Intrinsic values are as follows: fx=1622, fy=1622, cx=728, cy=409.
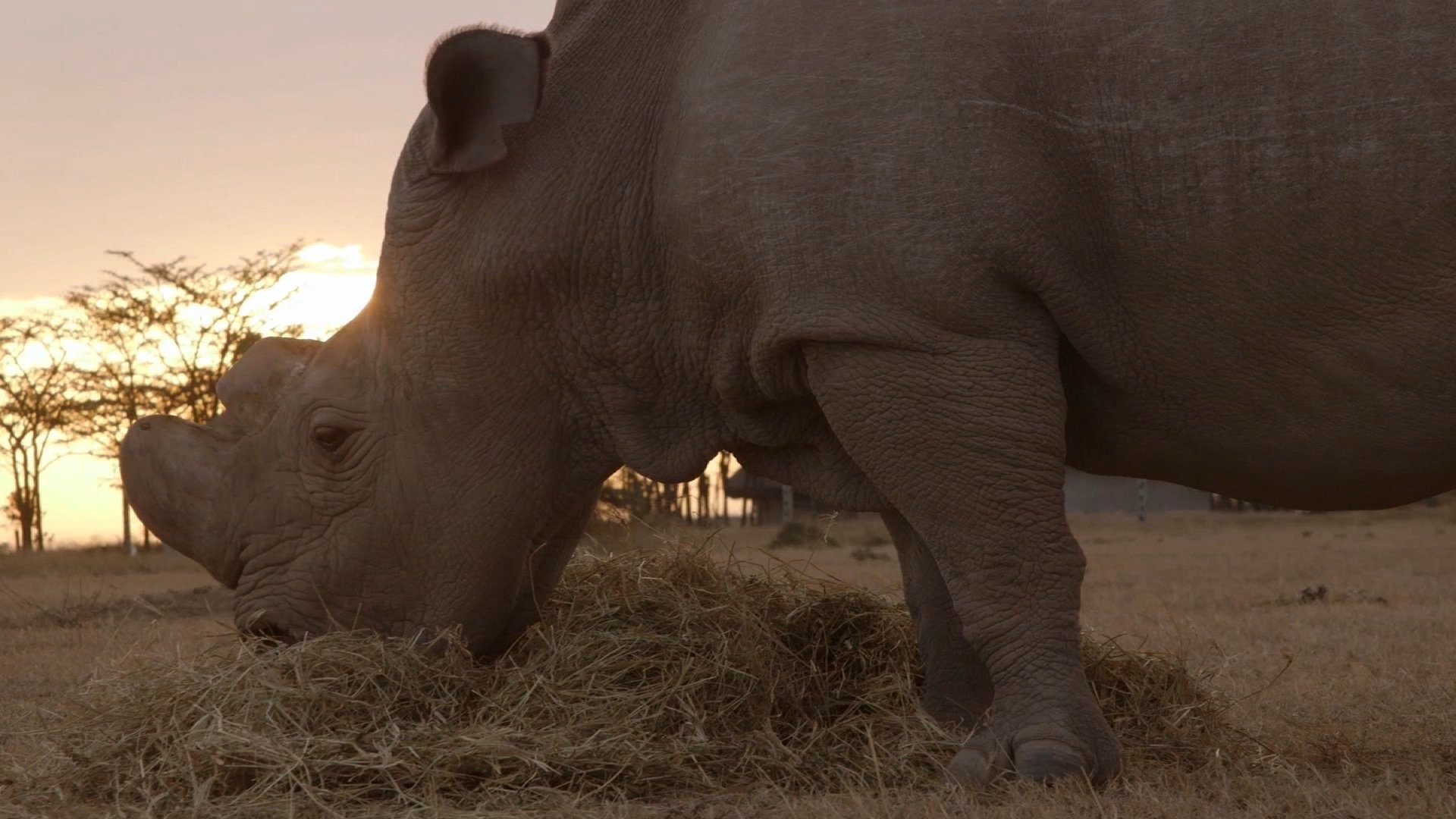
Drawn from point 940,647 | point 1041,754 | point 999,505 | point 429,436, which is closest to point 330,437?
point 429,436

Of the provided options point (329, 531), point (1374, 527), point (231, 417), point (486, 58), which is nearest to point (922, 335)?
point (486, 58)

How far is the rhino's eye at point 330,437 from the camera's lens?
454 centimetres

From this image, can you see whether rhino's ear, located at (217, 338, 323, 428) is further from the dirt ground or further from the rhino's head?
the dirt ground

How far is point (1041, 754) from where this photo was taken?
360cm

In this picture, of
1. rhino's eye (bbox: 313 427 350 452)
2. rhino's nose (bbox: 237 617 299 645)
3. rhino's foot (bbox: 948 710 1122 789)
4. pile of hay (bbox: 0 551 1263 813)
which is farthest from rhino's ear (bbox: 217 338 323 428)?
rhino's foot (bbox: 948 710 1122 789)

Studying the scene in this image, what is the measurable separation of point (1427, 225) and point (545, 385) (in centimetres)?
224

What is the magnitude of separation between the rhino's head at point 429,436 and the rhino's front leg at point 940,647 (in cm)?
91

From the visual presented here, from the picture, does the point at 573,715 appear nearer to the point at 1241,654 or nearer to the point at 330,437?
the point at 330,437

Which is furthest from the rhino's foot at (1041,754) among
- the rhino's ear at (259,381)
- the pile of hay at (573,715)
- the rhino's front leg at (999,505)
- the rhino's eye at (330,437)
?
the rhino's ear at (259,381)

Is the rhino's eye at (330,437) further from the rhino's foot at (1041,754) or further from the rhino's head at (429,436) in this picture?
the rhino's foot at (1041,754)

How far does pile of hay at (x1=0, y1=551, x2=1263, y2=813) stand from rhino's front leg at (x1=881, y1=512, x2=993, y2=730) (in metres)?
0.11

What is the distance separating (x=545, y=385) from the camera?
4.42 m

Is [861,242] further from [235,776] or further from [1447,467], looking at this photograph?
[235,776]

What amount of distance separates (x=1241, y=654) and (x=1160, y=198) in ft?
11.4
